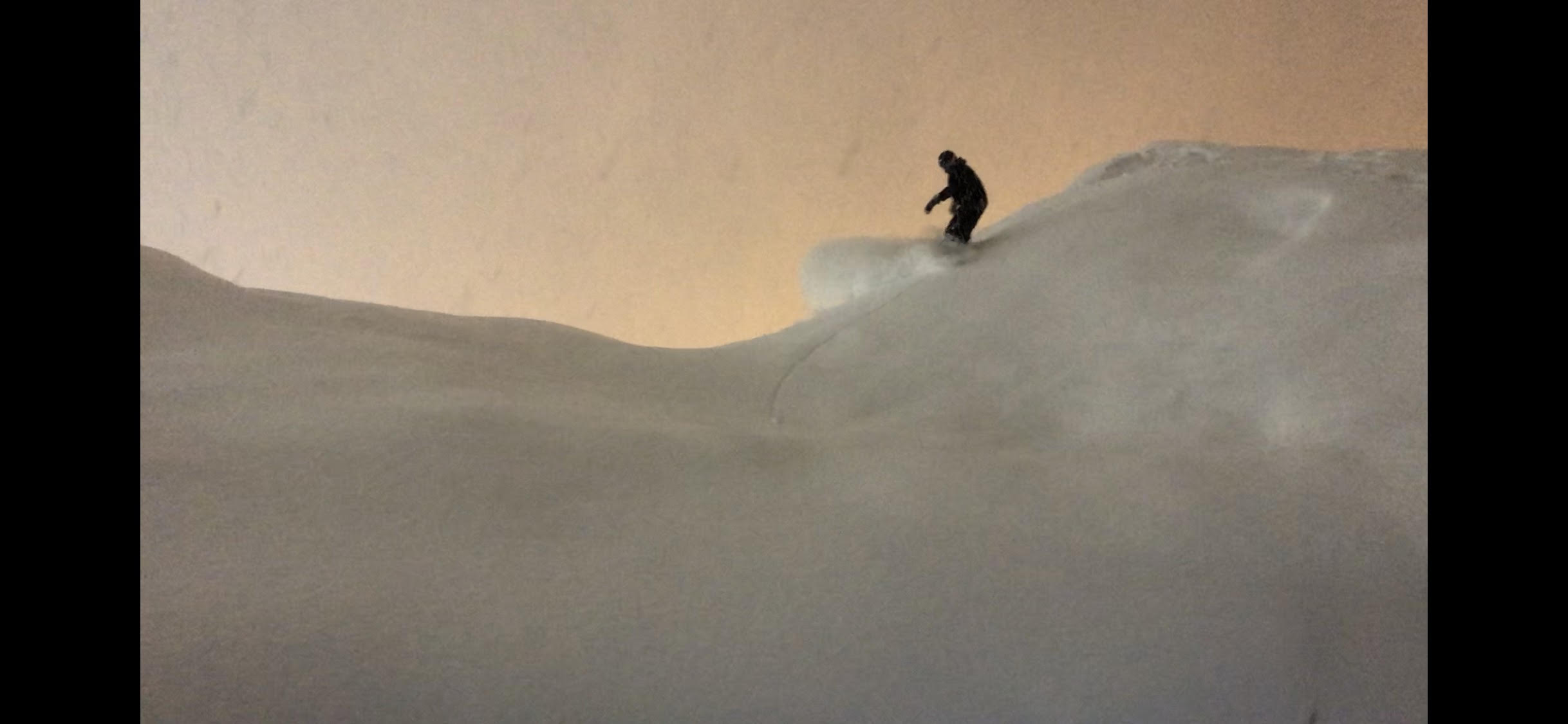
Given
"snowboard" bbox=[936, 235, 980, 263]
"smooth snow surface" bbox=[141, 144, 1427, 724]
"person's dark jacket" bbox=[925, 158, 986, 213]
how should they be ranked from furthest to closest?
1. "person's dark jacket" bbox=[925, 158, 986, 213]
2. "snowboard" bbox=[936, 235, 980, 263]
3. "smooth snow surface" bbox=[141, 144, 1427, 724]

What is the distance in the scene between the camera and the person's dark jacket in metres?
2.69

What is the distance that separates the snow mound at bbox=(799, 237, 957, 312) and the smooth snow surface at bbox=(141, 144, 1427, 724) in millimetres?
747

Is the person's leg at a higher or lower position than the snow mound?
higher

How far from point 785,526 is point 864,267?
1623 millimetres

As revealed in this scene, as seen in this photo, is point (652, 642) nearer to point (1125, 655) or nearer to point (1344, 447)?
point (1125, 655)

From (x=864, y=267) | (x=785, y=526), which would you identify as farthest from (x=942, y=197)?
(x=785, y=526)

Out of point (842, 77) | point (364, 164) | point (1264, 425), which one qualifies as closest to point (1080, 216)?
point (1264, 425)

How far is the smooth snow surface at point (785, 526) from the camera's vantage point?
2.83 ft

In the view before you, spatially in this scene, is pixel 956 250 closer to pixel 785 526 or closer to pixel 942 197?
pixel 942 197

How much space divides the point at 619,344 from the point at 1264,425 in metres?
1.25

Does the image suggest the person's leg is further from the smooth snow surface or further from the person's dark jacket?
the smooth snow surface

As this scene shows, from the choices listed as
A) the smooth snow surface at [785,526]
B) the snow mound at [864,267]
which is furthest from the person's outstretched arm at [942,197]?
the smooth snow surface at [785,526]

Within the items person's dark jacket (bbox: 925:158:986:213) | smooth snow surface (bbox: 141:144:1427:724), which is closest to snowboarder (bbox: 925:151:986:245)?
person's dark jacket (bbox: 925:158:986:213)

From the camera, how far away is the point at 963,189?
2707 millimetres
